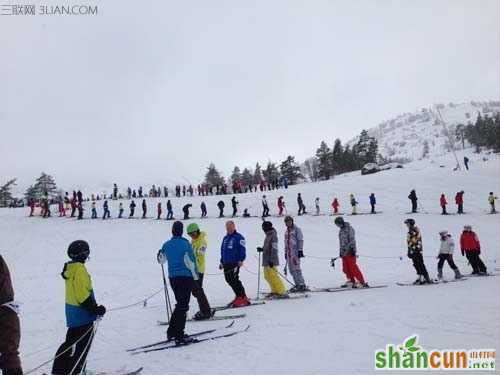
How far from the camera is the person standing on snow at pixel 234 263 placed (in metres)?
9.56

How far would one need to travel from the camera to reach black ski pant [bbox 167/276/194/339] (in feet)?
21.7

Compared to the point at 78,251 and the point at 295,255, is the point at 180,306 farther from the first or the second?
the point at 295,255

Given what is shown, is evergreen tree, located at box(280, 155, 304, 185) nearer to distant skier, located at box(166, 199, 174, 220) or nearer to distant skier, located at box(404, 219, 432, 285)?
distant skier, located at box(166, 199, 174, 220)

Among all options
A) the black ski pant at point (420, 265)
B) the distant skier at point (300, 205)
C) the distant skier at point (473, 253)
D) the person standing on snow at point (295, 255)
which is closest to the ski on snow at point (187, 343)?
the person standing on snow at point (295, 255)

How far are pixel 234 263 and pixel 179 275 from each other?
2.81 m

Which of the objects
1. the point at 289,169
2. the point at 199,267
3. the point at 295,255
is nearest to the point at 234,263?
the point at 199,267

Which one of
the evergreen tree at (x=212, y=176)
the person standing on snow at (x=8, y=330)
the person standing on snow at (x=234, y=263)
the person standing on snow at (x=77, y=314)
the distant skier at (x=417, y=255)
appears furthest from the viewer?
the evergreen tree at (x=212, y=176)

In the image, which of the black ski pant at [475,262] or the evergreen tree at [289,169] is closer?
the black ski pant at [475,262]

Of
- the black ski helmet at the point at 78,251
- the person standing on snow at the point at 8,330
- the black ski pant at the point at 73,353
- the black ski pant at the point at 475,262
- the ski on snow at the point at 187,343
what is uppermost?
the black ski helmet at the point at 78,251

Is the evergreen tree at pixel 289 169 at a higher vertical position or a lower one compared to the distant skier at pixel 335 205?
higher

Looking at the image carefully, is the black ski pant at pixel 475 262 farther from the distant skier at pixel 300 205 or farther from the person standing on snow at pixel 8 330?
the distant skier at pixel 300 205

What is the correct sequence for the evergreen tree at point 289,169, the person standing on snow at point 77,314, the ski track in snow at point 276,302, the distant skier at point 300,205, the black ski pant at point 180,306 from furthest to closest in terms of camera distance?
the evergreen tree at point 289,169, the distant skier at point 300,205, the black ski pant at point 180,306, the ski track in snow at point 276,302, the person standing on snow at point 77,314

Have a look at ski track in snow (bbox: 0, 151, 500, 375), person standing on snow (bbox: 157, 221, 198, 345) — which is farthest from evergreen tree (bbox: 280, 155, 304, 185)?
person standing on snow (bbox: 157, 221, 198, 345)

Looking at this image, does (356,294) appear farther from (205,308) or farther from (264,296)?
(205,308)
